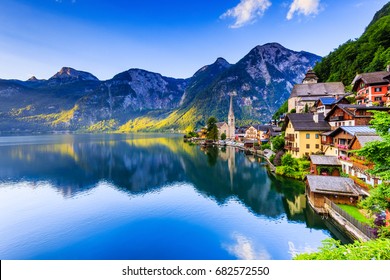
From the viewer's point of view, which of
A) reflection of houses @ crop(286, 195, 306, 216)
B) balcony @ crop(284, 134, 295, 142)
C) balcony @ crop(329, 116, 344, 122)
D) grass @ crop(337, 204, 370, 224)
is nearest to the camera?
grass @ crop(337, 204, 370, 224)

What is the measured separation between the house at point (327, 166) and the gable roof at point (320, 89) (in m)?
52.4

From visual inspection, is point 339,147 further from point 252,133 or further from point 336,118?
point 252,133

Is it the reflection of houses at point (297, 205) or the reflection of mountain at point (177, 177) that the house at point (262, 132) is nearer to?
the reflection of mountain at point (177, 177)

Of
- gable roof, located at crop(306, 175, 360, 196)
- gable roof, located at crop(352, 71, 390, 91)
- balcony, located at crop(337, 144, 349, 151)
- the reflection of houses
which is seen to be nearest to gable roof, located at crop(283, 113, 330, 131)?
balcony, located at crop(337, 144, 349, 151)

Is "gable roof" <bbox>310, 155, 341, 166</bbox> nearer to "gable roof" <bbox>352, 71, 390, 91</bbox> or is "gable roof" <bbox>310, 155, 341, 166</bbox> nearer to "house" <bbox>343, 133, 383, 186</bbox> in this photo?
"house" <bbox>343, 133, 383, 186</bbox>

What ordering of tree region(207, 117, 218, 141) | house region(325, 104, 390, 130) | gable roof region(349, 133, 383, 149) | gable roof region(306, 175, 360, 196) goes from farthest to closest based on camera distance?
tree region(207, 117, 218, 141)
house region(325, 104, 390, 130)
gable roof region(349, 133, 383, 149)
gable roof region(306, 175, 360, 196)

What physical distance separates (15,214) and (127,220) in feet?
61.2

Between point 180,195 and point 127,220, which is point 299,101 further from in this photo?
point 127,220

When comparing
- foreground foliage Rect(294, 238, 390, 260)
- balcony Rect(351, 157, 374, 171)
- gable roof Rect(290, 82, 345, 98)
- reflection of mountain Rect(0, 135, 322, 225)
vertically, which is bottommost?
reflection of mountain Rect(0, 135, 322, 225)

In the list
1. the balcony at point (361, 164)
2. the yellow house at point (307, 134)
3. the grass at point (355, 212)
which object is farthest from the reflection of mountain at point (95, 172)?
the balcony at point (361, 164)

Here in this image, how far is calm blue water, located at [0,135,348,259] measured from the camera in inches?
937

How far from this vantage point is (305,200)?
118 ft

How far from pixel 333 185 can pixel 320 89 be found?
225 ft
